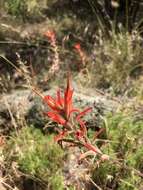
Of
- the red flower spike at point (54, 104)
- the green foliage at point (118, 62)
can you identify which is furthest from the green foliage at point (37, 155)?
the red flower spike at point (54, 104)

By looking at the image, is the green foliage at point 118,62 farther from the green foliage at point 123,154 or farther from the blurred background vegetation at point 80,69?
the green foliage at point 123,154

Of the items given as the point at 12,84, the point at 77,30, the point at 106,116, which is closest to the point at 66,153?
the point at 106,116

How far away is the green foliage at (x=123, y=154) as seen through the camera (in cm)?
284

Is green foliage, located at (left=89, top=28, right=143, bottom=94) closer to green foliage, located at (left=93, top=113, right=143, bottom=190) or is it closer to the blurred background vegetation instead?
the blurred background vegetation

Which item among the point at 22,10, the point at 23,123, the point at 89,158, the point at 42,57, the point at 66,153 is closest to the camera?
the point at 89,158

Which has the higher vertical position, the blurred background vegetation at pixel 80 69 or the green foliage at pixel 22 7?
the green foliage at pixel 22 7

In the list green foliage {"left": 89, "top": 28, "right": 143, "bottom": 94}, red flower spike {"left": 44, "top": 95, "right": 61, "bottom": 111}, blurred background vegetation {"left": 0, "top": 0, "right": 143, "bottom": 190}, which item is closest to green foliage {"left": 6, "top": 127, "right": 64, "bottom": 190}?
blurred background vegetation {"left": 0, "top": 0, "right": 143, "bottom": 190}

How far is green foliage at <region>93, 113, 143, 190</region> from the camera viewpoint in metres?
2.84

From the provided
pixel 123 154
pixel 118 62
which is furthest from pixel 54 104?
pixel 118 62

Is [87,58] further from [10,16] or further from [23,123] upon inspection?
[23,123]

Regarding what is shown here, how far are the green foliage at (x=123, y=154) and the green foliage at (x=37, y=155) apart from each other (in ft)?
0.91

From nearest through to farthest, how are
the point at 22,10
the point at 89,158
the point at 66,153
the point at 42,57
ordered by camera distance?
1. the point at 89,158
2. the point at 66,153
3. the point at 22,10
4. the point at 42,57

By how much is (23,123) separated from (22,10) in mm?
1082

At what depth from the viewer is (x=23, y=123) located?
3363mm
